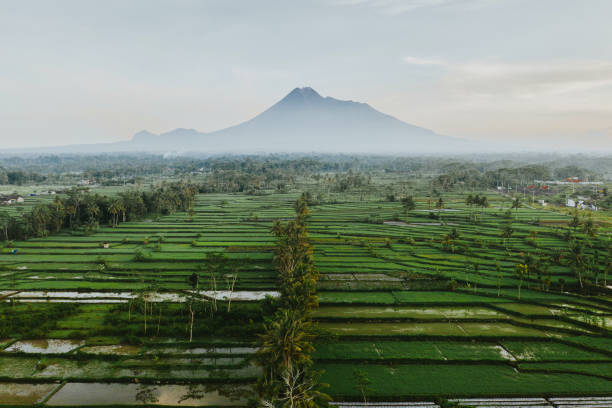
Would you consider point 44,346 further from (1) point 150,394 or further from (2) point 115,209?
(2) point 115,209

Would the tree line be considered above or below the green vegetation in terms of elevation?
above

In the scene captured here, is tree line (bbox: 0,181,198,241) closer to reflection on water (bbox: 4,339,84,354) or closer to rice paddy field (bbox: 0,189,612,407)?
rice paddy field (bbox: 0,189,612,407)

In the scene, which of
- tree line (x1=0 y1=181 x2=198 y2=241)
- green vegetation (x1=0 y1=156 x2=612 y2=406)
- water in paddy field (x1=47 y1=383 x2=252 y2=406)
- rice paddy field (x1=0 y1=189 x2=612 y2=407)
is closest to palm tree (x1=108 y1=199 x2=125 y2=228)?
tree line (x1=0 y1=181 x2=198 y2=241)

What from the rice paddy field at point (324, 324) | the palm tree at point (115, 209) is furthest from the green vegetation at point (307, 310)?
the palm tree at point (115, 209)

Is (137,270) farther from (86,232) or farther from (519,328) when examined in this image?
(519,328)

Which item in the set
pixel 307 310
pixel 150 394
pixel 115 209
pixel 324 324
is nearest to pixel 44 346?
pixel 150 394

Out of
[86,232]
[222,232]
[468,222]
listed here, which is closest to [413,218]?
[468,222]

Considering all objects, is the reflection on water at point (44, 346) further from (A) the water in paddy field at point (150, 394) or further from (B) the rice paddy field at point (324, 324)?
(A) the water in paddy field at point (150, 394)
